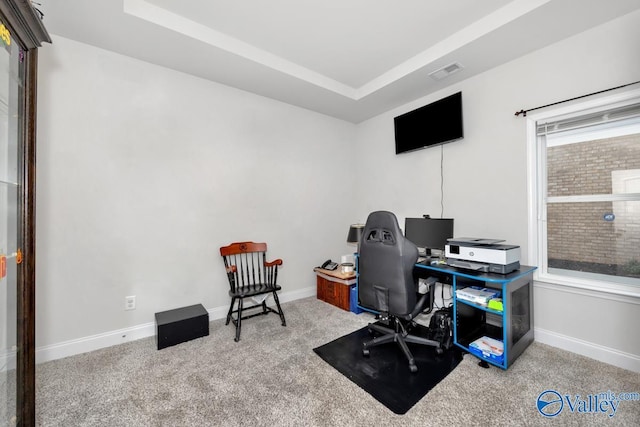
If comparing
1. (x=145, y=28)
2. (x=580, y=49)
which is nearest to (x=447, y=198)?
(x=580, y=49)

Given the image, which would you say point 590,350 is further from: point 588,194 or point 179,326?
point 179,326

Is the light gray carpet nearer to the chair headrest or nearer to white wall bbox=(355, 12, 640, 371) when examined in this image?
white wall bbox=(355, 12, 640, 371)

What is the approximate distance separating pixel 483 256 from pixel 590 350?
1.08 metres

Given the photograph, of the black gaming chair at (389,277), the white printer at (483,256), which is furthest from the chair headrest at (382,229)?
the white printer at (483,256)

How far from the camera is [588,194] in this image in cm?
221

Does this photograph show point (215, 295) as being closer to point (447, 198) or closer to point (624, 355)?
point (447, 198)

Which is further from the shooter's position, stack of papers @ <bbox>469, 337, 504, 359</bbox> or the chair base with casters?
the chair base with casters

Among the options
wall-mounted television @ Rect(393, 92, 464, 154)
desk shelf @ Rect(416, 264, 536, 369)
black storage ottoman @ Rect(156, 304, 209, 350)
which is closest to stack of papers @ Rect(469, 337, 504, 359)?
desk shelf @ Rect(416, 264, 536, 369)

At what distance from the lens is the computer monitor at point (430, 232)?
2.80 meters

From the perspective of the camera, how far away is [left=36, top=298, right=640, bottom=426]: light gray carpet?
1540 mm

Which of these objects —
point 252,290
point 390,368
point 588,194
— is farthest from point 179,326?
point 588,194

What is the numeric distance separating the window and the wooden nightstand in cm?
179

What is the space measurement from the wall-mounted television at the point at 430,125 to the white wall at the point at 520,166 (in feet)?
0.39

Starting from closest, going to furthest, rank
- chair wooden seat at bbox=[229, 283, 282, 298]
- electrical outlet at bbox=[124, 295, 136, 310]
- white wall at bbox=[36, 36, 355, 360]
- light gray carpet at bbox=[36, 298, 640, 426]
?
light gray carpet at bbox=[36, 298, 640, 426] < white wall at bbox=[36, 36, 355, 360] < electrical outlet at bbox=[124, 295, 136, 310] < chair wooden seat at bbox=[229, 283, 282, 298]
